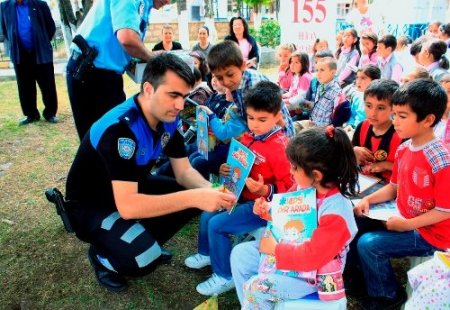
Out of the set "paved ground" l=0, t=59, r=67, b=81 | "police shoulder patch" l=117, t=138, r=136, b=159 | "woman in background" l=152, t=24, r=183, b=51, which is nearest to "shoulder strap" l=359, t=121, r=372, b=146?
"police shoulder patch" l=117, t=138, r=136, b=159

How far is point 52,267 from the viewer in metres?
2.58

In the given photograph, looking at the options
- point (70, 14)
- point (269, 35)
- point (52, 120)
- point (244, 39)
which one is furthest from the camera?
point (269, 35)

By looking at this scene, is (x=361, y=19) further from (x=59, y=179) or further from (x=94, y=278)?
(x=94, y=278)

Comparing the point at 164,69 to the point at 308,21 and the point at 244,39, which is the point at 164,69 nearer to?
the point at 308,21

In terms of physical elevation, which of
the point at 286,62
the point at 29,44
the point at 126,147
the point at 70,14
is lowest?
the point at 126,147

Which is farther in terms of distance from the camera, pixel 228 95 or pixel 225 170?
pixel 228 95

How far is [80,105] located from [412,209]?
2.52 metres

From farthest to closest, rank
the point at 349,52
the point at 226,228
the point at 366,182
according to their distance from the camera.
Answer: the point at 349,52 < the point at 366,182 < the point at 226,228

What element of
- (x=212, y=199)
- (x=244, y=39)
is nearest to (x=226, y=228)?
(x=212, y=199)

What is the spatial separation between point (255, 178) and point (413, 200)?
819mm

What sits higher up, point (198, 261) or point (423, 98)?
point (423, 98)

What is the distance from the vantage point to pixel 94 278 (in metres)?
2.47

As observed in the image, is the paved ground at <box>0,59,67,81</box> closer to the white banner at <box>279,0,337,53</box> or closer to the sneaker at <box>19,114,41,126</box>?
the sneaker at <box>19,114,41,126</box>

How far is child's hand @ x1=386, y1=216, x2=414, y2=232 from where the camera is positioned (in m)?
1.84
